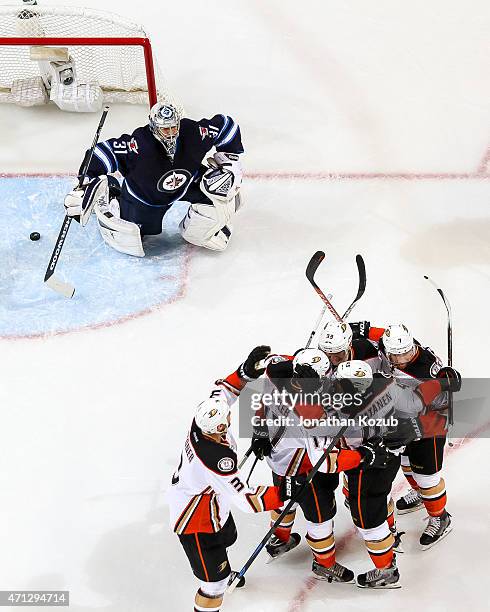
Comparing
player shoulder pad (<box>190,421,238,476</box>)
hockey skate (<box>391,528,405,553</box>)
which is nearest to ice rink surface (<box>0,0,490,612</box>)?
hockey skate (<box>391,528,405,553</box>)

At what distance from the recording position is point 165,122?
198 inches

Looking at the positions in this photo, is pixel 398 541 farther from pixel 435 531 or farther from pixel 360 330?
pixel 360 330

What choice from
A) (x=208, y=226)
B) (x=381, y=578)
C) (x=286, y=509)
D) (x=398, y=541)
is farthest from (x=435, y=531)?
(x=208, y=226)

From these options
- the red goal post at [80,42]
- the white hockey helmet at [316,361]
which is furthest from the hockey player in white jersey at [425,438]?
the red goal post at [80,42]

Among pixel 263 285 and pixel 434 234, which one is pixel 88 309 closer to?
pixel 263 285

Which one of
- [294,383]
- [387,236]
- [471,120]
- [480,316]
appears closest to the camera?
[294,383]

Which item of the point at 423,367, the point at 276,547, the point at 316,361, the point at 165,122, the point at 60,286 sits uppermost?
the point at 165,122

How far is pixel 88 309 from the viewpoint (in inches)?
207

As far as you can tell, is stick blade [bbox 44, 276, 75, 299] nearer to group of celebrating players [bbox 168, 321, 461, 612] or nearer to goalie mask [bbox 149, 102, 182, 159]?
goalie mask [bbox 149, 102, 182, 159]

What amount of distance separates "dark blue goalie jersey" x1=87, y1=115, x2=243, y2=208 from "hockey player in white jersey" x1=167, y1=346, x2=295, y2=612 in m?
1.63

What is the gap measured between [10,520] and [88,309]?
1.16 m

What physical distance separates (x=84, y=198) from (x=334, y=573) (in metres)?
2.01

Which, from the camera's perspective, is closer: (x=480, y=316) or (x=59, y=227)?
(x=480, y=316)

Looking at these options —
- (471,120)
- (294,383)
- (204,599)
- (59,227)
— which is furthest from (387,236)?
(204,599)
